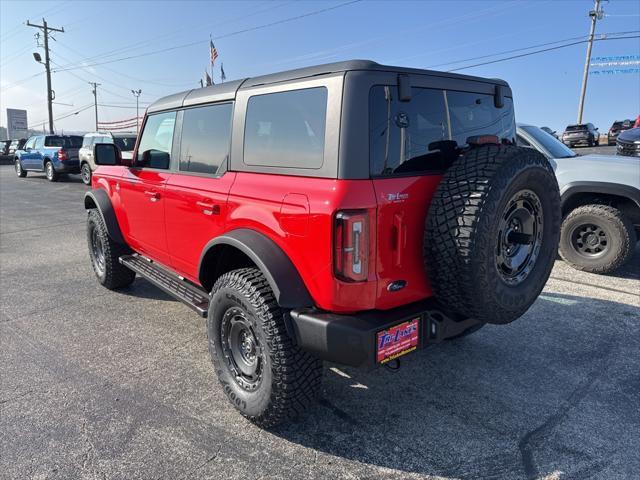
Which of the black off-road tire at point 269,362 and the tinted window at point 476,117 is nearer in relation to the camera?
the black off-road tire at point 269,362

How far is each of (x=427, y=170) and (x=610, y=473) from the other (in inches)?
Result: 71.1

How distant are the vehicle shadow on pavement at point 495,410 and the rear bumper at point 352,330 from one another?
577mm

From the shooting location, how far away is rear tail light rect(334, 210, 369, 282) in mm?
2150

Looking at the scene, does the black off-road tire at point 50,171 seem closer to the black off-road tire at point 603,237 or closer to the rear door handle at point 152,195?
the rear door handle at point 152,195

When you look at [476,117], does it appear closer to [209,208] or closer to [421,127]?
[421,127]

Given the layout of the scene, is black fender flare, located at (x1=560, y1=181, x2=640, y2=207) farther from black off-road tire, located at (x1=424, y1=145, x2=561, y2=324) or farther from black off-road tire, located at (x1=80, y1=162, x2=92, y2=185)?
black off-road tire, located at (x1=80, y1=162, x2=92, y2=185)

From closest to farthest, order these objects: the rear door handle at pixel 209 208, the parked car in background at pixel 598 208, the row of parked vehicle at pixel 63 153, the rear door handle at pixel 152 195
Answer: the rear door handle at pixel 209 208 < the rear door handle at pixel 152 195 < the parked car in background at pixel 598 208 < the row of parked vehicle at pixel 63 153

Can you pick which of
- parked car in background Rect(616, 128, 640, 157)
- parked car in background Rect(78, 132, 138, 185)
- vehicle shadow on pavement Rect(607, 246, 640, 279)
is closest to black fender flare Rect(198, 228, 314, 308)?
vehicle shadow on pavement Rect(607, 246, 640, 279)

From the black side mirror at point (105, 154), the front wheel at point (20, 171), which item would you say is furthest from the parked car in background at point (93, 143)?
the black side mirror at point (105, 154)

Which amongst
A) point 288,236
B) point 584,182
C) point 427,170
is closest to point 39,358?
point 288,236

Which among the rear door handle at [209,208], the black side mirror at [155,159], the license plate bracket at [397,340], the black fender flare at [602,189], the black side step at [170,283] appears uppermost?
the black side mirror at [155,159]

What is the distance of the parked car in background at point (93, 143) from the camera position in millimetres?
15134

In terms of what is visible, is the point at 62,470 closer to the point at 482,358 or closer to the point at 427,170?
the point at 427,170

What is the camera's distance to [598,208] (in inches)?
219
